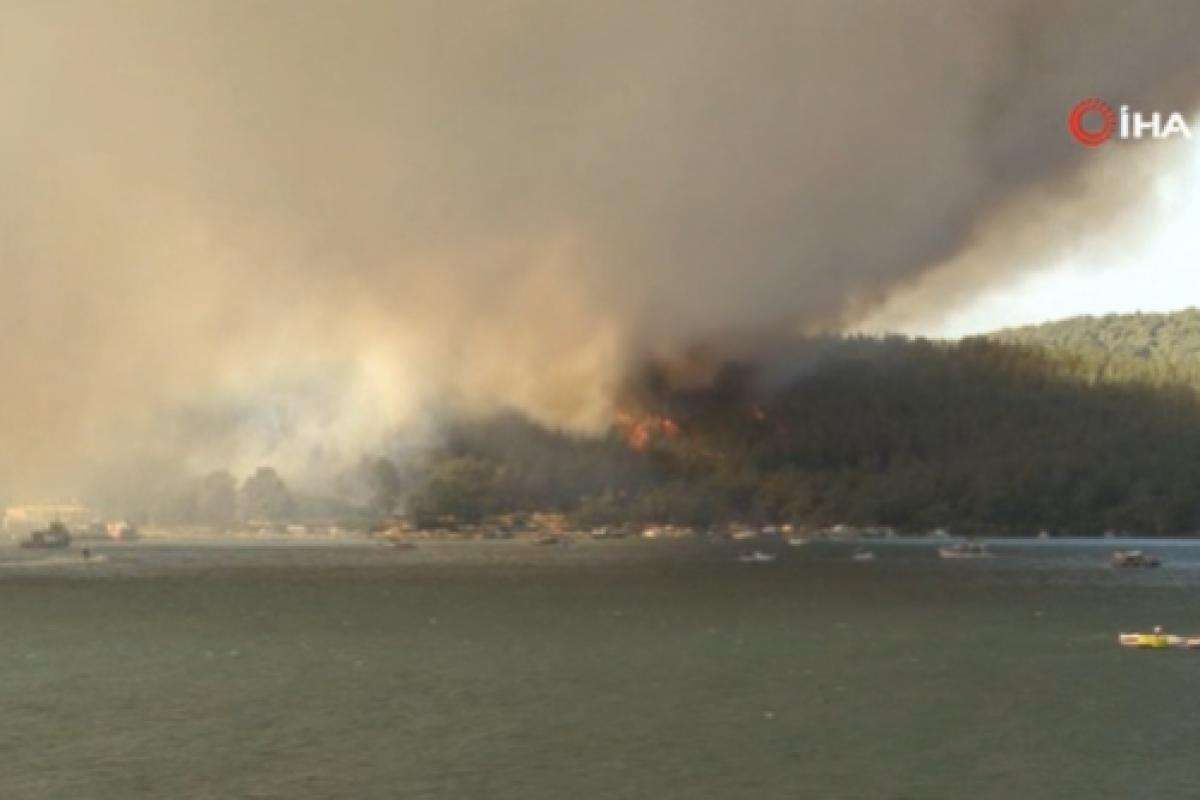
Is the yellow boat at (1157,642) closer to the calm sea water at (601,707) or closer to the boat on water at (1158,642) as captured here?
the boat on water at (1158,642)

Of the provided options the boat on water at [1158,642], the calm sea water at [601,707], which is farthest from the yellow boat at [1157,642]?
the calm sea water at [601,707]

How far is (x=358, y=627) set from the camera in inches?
5591

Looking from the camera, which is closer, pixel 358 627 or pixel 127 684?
pixel 127 684

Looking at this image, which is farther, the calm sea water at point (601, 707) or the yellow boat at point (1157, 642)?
the yellow boat at point (1157, 642)

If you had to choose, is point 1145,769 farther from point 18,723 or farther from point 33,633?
point 33,633

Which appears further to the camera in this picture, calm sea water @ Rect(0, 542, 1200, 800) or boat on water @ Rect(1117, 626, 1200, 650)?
boat on water @ Rect(1117, 626, 1200, 650)

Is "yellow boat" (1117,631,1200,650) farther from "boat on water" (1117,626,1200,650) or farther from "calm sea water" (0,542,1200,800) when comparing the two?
"calm sea water" (0,542,1200,800)

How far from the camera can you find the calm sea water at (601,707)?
207 feet

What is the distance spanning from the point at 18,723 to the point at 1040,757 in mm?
51257

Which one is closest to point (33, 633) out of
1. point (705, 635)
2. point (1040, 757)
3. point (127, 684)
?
point (127, 684)

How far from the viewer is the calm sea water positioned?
6312 centimetres

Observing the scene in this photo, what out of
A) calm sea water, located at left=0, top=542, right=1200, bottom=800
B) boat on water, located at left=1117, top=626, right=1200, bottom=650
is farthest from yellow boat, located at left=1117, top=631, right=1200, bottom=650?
calm sea water, located at left=0, top=542, right=1200, bottom=800

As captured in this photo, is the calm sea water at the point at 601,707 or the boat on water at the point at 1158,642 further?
the boat on water at the point at 1158,642

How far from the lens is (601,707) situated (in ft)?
276
